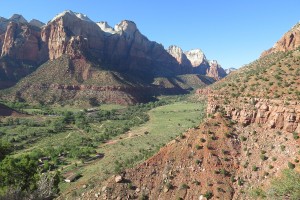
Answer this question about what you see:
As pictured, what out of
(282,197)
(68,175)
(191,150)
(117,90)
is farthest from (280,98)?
(117,90)

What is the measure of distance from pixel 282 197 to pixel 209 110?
68.3 feet

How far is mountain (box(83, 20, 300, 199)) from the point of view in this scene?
35.3 meters

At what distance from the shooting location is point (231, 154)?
39031mm

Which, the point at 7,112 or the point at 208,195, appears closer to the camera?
the point at 208,195

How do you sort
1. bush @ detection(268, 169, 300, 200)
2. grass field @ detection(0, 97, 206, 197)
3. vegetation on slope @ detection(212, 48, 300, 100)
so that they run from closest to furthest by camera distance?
bush @ detection(268, 169, 300, 200)
vegetation on slope @ detection(212, 48, 300, 100)
grass field @ detection(0, 97, 206, 197)

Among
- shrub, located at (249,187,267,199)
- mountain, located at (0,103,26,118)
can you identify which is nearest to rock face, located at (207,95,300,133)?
shrub, located at (249,187,267,199)

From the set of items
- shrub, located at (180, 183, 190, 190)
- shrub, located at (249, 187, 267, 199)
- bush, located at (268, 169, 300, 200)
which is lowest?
shrub, located at (180, 183, 190, 190)

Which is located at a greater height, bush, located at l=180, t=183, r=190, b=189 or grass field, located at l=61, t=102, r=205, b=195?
bush, located at l=180, t=183, r=190, b=189

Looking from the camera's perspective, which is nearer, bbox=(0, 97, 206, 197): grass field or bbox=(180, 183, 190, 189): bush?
bbox=(180, 183, 190, 189): bush

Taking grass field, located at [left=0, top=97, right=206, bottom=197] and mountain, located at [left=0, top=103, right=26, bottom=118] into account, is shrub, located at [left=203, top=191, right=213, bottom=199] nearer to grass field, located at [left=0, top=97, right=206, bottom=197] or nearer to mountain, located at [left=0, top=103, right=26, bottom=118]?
grass field, located at [left=0, top=97, right=206, bottom=197]

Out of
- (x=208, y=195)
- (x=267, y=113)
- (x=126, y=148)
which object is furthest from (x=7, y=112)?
(x=267, y=113)

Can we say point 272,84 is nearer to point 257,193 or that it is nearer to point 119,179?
point 257,193

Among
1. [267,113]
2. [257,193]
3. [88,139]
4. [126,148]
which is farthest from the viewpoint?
[88,139]

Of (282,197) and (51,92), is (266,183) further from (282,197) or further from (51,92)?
(51,92)
